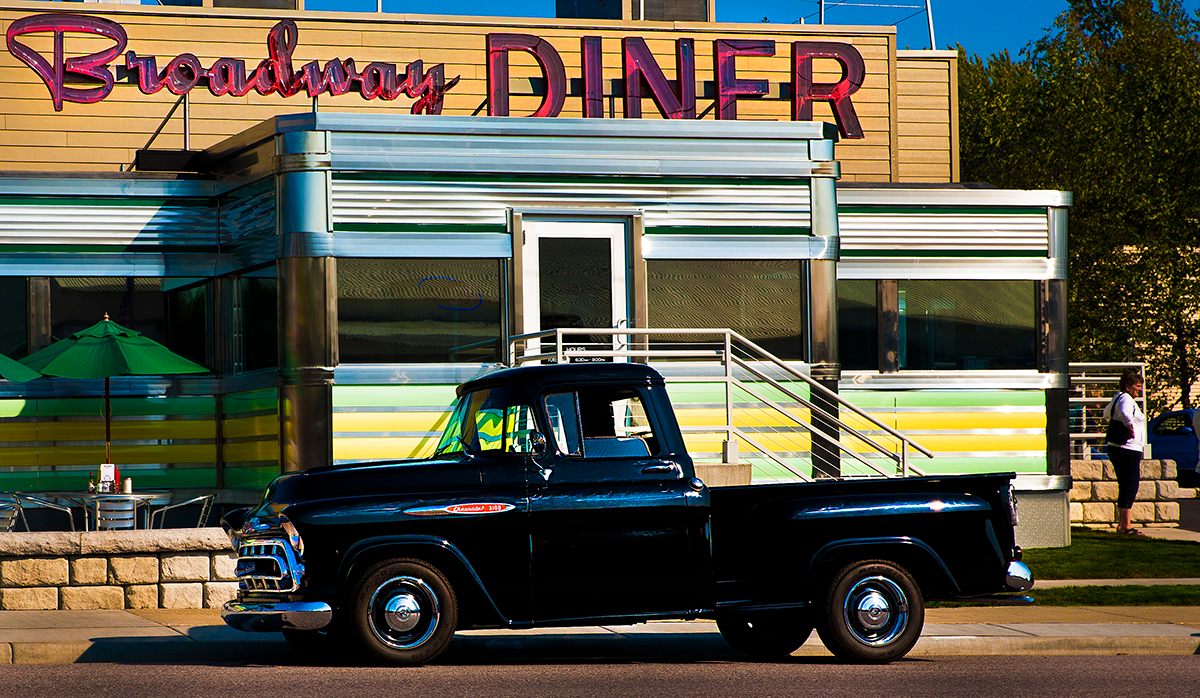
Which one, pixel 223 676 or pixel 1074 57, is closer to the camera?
pixel 223 676

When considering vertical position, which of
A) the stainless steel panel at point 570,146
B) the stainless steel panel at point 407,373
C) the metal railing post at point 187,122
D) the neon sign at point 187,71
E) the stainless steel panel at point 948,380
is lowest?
the stainless steel panel at point 948,380

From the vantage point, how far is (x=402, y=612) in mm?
10609

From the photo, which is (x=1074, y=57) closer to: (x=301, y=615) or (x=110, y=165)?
(x=110, y=165)

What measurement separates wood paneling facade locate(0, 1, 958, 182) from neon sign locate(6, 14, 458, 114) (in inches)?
21.0

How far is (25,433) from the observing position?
58.6ft

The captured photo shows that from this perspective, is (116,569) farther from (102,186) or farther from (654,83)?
(654,83)

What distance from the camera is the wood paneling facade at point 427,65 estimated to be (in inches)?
870

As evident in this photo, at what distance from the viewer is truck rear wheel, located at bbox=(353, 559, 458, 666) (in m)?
10.5

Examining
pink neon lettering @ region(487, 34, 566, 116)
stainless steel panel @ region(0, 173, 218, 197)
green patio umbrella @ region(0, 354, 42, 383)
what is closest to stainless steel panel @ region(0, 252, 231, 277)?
stainless steel panel @ region(0, 173, 218, 197)

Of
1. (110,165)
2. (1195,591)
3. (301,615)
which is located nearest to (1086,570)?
(1195,591)

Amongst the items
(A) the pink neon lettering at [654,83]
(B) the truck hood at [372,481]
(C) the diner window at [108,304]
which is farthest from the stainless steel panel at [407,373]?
(A) the pink neon lettering at [654,83]

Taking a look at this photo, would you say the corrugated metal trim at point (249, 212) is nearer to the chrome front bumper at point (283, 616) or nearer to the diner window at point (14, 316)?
the diner window at point (14, 316)

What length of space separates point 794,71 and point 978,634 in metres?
12.8

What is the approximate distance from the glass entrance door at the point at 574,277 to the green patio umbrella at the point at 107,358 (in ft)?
11.6
